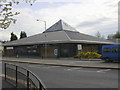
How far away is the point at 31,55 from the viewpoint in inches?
2066

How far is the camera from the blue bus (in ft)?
81.4

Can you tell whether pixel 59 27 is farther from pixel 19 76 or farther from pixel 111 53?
pixel 19 76

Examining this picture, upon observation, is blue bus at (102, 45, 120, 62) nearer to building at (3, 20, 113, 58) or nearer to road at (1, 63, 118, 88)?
road at (1, 63, 118, 88)

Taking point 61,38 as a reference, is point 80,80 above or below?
below

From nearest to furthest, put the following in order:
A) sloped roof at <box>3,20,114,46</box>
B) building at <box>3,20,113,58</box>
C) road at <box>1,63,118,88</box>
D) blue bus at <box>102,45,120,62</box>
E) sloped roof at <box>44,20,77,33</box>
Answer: road at <box>1,63,118,88</box>, blue bus at <box>102,45,120,62</box>, sloped roof at <box>3,20,114,46</box>, building at <box>3,20,113,58</box>, sloped roof at <box>44,20,77,33</box>

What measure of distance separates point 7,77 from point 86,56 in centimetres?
2934

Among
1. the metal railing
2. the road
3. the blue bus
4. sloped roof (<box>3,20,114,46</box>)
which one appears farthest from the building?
the metal railing

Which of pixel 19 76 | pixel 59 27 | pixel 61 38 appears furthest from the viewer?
pixel 59 27

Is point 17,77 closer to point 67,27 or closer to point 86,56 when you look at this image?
point 86,56

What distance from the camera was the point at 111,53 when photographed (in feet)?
83.4

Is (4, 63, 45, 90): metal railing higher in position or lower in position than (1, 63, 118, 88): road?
higher

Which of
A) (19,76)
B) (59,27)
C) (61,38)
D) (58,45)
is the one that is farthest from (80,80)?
(59,27)

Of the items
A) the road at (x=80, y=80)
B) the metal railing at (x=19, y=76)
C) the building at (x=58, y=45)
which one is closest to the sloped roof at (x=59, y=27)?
the building at (x=58, y=45)

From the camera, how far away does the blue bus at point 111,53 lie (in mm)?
24812
